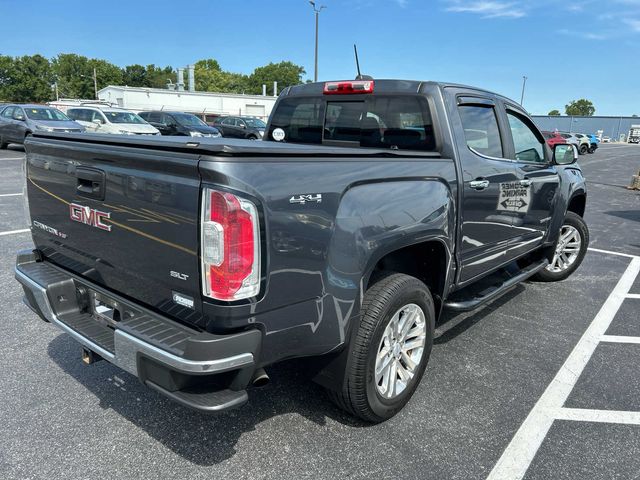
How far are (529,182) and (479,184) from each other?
1054mm

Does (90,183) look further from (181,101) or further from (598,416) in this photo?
(181,101)

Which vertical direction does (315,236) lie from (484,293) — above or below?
above

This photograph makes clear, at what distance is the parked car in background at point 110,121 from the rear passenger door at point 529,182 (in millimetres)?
14636

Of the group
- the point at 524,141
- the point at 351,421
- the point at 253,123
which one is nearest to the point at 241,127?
the point at 253,123

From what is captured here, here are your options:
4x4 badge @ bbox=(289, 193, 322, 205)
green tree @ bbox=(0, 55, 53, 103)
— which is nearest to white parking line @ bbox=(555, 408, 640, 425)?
4x4 badge @ bbox=(289, 193, 322, 205)

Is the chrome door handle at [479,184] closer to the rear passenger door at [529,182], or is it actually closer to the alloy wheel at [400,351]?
the rear passenger door at [529,182]

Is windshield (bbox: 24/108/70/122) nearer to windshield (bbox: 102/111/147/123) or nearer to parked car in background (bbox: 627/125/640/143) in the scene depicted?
windshield (bbox: 102/111/147/123)

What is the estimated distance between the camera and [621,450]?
266 cm

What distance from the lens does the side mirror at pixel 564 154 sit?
473 cm

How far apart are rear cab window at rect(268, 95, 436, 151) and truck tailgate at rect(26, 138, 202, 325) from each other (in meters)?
1.93

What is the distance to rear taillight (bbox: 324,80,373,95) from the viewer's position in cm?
366

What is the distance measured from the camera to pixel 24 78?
9612 centimetres

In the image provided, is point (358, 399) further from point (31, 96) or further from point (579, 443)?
point (31, 96)

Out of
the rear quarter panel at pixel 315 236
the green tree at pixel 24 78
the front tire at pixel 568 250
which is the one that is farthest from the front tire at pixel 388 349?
the green tree at pixel 24 78
